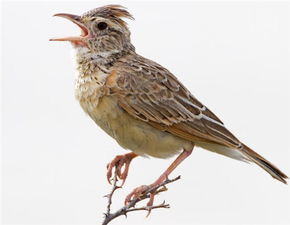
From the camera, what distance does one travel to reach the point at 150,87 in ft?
25.3

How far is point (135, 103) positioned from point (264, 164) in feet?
5.96

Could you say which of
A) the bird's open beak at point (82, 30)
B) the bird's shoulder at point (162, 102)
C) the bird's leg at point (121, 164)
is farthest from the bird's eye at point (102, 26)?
the bird's leg at point (121, 164)

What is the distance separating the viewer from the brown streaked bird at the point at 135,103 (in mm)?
7383

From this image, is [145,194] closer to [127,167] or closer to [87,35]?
[127,167]

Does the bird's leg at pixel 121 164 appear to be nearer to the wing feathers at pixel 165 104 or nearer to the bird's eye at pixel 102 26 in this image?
the wing feathers at pixel 165 104

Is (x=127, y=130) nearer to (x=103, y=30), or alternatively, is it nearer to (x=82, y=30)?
(x=103, y=30)

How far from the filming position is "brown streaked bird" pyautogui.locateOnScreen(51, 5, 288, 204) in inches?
291

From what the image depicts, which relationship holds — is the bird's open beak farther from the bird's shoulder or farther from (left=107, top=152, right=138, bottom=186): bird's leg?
(left=107, top=152, right=138, bottom=186): bird's leg

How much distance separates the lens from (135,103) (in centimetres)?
747

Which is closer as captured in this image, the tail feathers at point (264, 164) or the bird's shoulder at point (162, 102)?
the bird's shoulder at point (162, 102)

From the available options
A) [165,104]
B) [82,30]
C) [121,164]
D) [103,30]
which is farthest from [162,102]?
[82,30]

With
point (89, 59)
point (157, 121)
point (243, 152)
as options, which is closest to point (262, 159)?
point (243, 152)

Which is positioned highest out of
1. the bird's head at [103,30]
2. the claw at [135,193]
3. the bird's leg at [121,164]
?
the bird's head at [103,30]

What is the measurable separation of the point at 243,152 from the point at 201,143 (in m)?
0.54
